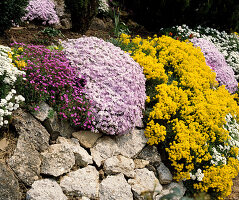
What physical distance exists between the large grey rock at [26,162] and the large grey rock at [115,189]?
3.10 feet

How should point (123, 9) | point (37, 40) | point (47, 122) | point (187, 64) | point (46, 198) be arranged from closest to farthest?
point (46, 198), point (47, 122), point (37, 40), point (187, 64), point (123, 9)

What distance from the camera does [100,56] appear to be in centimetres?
511

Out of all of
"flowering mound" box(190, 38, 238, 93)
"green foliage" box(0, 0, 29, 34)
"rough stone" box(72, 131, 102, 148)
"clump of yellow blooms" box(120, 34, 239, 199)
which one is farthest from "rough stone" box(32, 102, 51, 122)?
"flowering mound" box(190, 38, 238, 93)

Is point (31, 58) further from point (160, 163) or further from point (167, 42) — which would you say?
point (167, 42)

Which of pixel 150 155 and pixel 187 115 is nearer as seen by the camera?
pixel 150 155

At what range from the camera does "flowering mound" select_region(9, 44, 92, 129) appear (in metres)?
3.88

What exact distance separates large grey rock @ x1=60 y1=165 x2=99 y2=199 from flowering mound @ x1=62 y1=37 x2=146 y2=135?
73cm

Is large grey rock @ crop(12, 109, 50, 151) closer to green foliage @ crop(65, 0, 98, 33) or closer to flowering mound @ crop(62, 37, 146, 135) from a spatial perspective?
flowering mound @ crop(62, 37, 146, 135)

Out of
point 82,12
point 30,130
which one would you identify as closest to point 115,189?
point 30,130

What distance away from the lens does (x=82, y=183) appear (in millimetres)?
3723

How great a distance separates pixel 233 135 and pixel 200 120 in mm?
1035

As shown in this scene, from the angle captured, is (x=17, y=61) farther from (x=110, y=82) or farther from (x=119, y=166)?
(x=119, y=166)

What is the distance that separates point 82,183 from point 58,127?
870 millimetres

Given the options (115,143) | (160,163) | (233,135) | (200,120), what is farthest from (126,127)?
(233,135)
